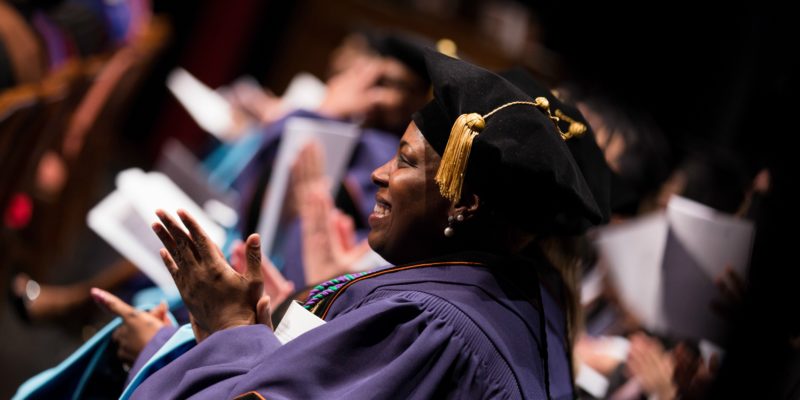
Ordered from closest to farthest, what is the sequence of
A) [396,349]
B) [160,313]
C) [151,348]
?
[396,349] → [151,348] → [160,313]

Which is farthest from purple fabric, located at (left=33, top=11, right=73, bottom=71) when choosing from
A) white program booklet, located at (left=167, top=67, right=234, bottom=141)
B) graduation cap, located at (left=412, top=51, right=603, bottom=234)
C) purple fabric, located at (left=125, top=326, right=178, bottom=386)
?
graduation cap, located at (left=412, top=51, right=603, bottom=234)

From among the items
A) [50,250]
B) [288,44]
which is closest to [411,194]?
[50,250]

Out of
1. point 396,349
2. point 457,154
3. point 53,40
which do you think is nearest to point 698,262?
point 457,154

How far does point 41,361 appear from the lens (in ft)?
11.6

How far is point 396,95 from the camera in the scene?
3.41 metres

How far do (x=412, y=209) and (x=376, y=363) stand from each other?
0.32 m

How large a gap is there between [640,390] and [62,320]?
243 centimetres

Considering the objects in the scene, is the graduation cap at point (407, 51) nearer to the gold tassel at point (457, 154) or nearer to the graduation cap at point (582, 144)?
the graduation cap at point (582, 144)

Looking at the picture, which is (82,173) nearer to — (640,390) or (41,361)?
(41,361)

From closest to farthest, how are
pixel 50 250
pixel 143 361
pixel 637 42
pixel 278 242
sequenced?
pixel 143 361 → pixel 278 242 → pixel 50 250 → pixel 637 42

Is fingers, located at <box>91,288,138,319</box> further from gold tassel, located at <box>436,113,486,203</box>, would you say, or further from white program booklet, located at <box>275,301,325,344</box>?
gold tassel, located at <box>436,113,486,203</box>

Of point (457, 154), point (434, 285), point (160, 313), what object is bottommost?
point (160, 313)

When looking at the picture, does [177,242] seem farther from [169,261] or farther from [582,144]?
[582,144]

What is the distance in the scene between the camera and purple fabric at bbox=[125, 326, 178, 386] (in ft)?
6.02
